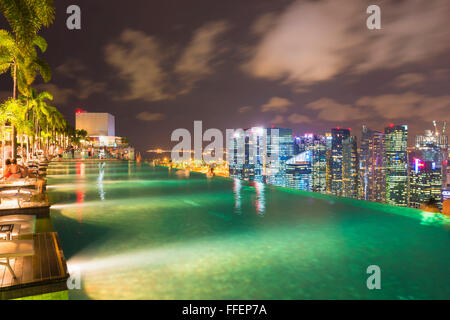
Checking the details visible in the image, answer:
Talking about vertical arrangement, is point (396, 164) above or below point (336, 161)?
below

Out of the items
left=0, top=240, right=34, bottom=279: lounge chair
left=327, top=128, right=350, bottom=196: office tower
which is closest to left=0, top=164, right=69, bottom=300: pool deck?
left=0, top=240, right=34, bottom=279: lounge chair

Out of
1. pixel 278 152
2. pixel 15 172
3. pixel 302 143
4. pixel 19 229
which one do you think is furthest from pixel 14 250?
pixel 302 143

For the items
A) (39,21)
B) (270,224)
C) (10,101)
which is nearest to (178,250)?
(270,224)

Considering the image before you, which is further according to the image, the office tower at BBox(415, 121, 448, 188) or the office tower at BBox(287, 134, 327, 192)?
the office tower at BBox(287, 134, 327, 192)

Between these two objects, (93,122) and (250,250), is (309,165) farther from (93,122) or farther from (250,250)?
Answer: (93,122)

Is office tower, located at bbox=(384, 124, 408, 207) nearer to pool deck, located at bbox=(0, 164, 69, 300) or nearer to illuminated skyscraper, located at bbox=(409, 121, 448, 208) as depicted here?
illuminated skyscraper, located at bbox=(409, 121, 448, 208)
